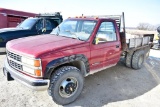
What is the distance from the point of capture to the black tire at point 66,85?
3.19 meters

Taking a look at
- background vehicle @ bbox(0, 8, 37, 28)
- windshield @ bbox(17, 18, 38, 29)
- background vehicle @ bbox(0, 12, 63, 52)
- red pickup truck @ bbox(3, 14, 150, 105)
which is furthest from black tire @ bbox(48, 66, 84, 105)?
background vehicle @ bbox(0, 8, 37, 28)

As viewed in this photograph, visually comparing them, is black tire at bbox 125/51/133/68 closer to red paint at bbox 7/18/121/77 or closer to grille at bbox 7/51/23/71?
red paint at bbox 7/18/121/77

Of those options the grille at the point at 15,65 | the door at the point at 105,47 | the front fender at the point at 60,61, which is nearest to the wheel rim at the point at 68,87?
the front fender at the point at 60,61

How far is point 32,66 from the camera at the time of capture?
2.94m

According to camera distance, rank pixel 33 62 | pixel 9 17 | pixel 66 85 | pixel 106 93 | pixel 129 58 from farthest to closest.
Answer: pixel 9 17 → pixel 129 58 → pixel 106 93 → pixel 66 85 → pixel 33 62

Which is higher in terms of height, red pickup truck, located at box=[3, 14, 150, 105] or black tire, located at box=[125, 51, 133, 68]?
red pickup truck, located at box=[3, 14, 150, 105]

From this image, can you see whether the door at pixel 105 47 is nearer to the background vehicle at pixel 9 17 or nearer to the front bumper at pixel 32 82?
the front bumper at pixel 32 82

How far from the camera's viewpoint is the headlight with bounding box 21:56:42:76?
113 inches

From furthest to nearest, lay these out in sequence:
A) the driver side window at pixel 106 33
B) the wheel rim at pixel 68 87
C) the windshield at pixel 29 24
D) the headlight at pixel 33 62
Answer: the windshield at pixel 29 24, the driver side window at pixel 106 33, the wheel rim at pixel 68 87, the headlight at pixel 33 62

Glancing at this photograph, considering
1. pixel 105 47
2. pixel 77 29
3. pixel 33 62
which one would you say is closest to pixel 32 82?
pixel 33 62

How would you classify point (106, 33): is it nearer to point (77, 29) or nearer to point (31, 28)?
point (77, 29)

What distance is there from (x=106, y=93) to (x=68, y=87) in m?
1.21

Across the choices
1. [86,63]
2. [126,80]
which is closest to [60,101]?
[86,63]

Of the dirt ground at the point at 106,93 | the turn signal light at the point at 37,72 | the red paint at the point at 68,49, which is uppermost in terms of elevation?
the red paint at the point at 68,49
